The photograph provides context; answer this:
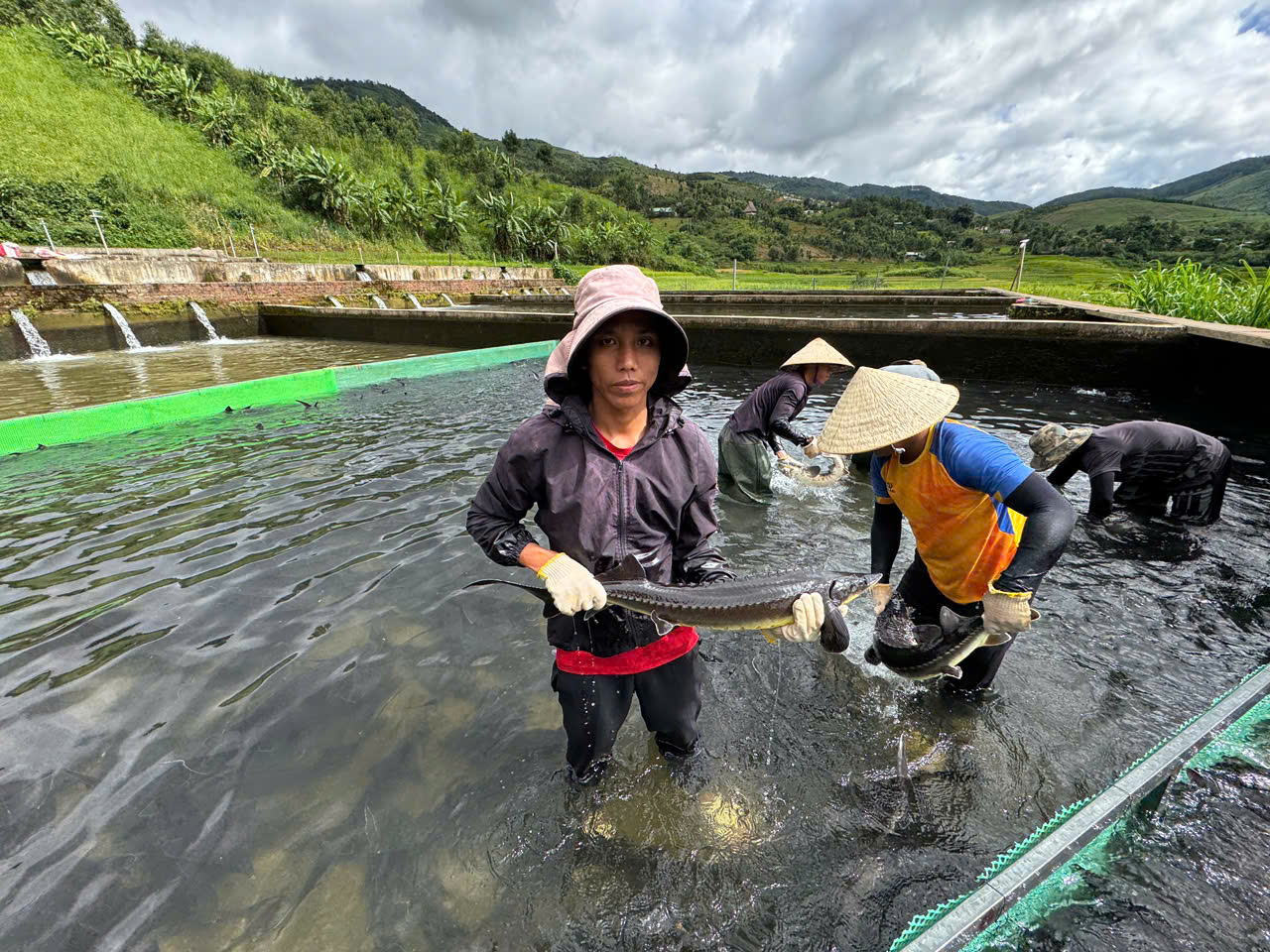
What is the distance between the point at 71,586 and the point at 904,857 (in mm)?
6288

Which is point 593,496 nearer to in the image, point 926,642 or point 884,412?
point 884,412

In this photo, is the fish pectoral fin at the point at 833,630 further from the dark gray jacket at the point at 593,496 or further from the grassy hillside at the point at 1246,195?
the grassy hillside at the point at 1246,195

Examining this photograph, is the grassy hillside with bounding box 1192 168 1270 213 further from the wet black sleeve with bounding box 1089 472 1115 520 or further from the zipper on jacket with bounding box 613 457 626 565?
the zipper on jacket with bounding box 613 457 626 565

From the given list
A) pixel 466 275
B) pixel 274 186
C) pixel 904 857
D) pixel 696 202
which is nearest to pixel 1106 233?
pixel 696 202

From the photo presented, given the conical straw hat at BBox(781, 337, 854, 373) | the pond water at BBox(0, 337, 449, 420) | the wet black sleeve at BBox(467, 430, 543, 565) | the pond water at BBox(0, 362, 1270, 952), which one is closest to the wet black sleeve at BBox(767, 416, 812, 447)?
the conical straw hat at BBox(781, 337, 854, 373)

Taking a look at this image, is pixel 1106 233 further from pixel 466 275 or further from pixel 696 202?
pixel 466 275

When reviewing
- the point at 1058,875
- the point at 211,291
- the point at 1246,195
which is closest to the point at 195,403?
the point at 1058,875

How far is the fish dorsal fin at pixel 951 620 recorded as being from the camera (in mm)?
2893

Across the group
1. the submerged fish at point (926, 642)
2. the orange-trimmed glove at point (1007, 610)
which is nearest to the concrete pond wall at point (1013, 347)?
the submerged fish at point (926, 642)

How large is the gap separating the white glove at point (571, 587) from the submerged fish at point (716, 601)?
0.13 meters

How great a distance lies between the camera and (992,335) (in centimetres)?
1098

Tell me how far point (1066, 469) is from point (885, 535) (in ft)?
11.5

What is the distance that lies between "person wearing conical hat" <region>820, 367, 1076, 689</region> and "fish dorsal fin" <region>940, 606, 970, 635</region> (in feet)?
0.42

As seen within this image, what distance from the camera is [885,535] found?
129 inches
